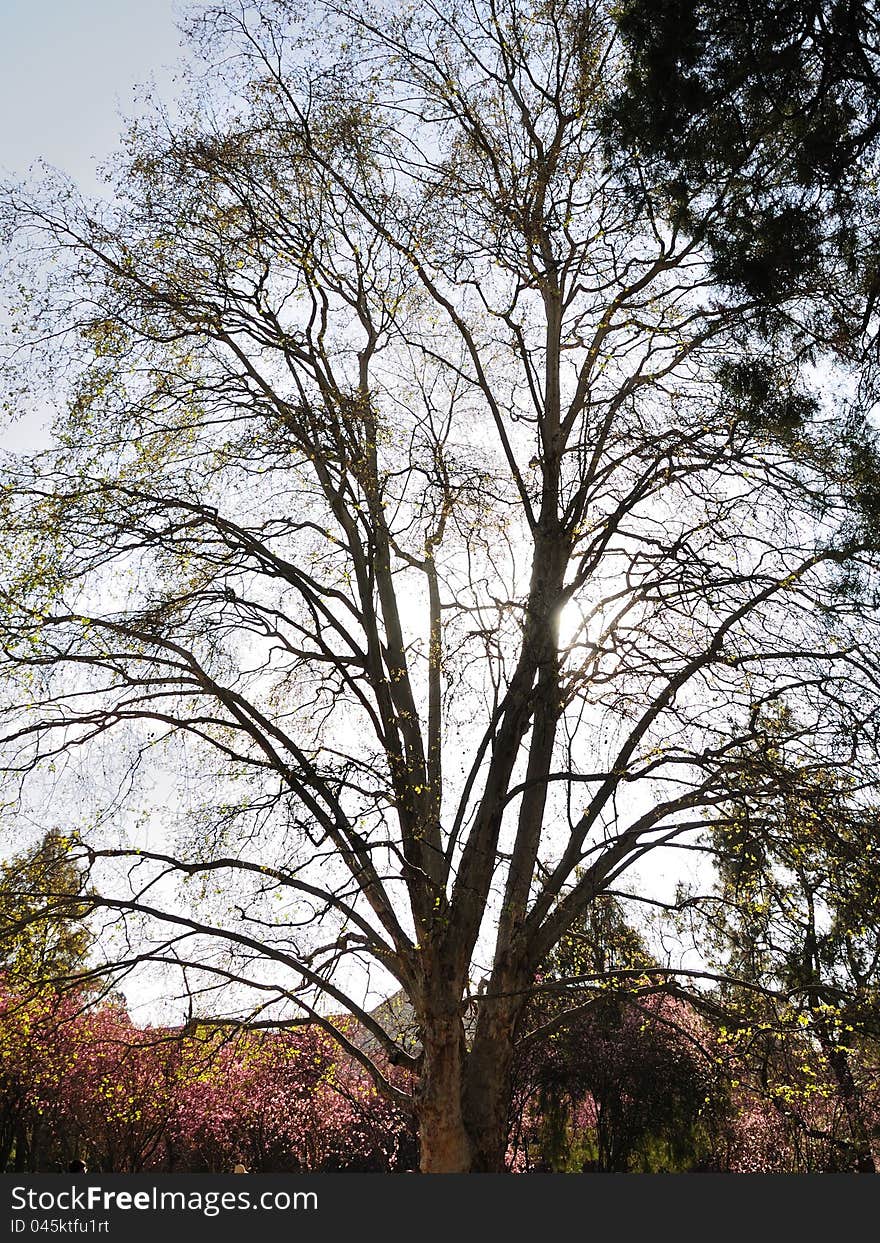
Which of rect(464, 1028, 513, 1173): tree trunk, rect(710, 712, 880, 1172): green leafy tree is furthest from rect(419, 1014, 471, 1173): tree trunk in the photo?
rect(710, 712, 880, 1172): green leafy tree

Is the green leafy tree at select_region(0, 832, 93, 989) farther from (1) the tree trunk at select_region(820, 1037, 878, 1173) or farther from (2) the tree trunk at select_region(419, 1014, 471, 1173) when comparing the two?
(1) the tree trunk at select_region(820, 1037, 878, 1173)

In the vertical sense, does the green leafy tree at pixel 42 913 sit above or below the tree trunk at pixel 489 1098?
above

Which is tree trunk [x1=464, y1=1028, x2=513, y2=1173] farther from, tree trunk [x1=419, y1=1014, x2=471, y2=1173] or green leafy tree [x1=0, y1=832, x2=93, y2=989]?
green leafy tree [x1=0, y1=832, x2=93, y2=989]

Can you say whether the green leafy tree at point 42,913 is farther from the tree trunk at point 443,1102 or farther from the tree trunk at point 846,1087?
the tree trunk at point 846,1087

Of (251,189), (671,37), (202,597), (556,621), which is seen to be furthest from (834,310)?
(251,189)

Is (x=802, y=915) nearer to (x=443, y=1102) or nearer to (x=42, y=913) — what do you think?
(x=443, y=1102)

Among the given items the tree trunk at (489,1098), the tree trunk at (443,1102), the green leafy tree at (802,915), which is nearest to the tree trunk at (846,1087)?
Answer: the green leafy tree at (802,915)

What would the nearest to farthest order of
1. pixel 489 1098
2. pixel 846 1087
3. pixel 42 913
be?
1. pixel 42 913
2. pixel 489 1098
3. pixel 846 1087

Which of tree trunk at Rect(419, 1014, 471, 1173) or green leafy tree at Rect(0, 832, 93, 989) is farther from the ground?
green leafy tree at Rect(0, 832, 93, 989)

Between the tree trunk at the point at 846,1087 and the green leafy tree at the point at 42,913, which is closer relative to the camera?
the green leafy tree at the point at 42,913

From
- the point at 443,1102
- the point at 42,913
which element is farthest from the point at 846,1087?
the point at 42,913

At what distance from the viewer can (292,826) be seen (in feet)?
22.3

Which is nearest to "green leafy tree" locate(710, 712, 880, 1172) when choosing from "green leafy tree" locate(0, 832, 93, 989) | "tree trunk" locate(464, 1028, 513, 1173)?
"tree trunk" locate(464, 1028, 513, 1173)

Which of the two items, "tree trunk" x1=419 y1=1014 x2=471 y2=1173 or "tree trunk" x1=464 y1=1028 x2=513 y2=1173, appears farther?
"tree trunk" x1=464 y1=1028 x2=513 y2=1173
